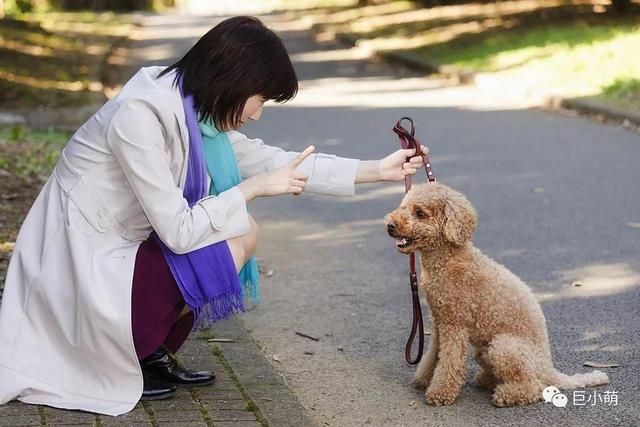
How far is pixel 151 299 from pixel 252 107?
80 centimetres

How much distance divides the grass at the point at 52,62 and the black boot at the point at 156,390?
972 cm

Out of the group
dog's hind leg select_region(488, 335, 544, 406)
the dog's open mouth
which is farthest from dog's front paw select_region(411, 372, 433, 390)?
the dog's open mouth

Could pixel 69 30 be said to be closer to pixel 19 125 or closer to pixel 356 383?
pixel 19 125

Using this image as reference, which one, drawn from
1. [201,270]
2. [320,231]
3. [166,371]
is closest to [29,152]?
[320,231]

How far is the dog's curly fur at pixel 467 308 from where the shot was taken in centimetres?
426

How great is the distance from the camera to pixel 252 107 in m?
4.20

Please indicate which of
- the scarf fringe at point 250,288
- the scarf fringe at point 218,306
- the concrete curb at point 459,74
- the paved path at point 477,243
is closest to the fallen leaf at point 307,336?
the paved path at point 477,243

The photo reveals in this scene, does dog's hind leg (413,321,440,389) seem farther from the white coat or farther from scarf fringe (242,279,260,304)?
the white coat

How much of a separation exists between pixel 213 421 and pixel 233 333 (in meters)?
1.28

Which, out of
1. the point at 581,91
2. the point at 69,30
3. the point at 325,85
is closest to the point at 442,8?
the point at 69,30

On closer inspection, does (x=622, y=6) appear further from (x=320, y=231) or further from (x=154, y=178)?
(x=154, y=178)

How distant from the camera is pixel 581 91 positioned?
13.4 m

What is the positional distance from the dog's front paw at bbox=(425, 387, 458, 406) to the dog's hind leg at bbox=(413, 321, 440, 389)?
0.17m

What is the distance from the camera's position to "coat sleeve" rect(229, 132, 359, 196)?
466 centimetres
